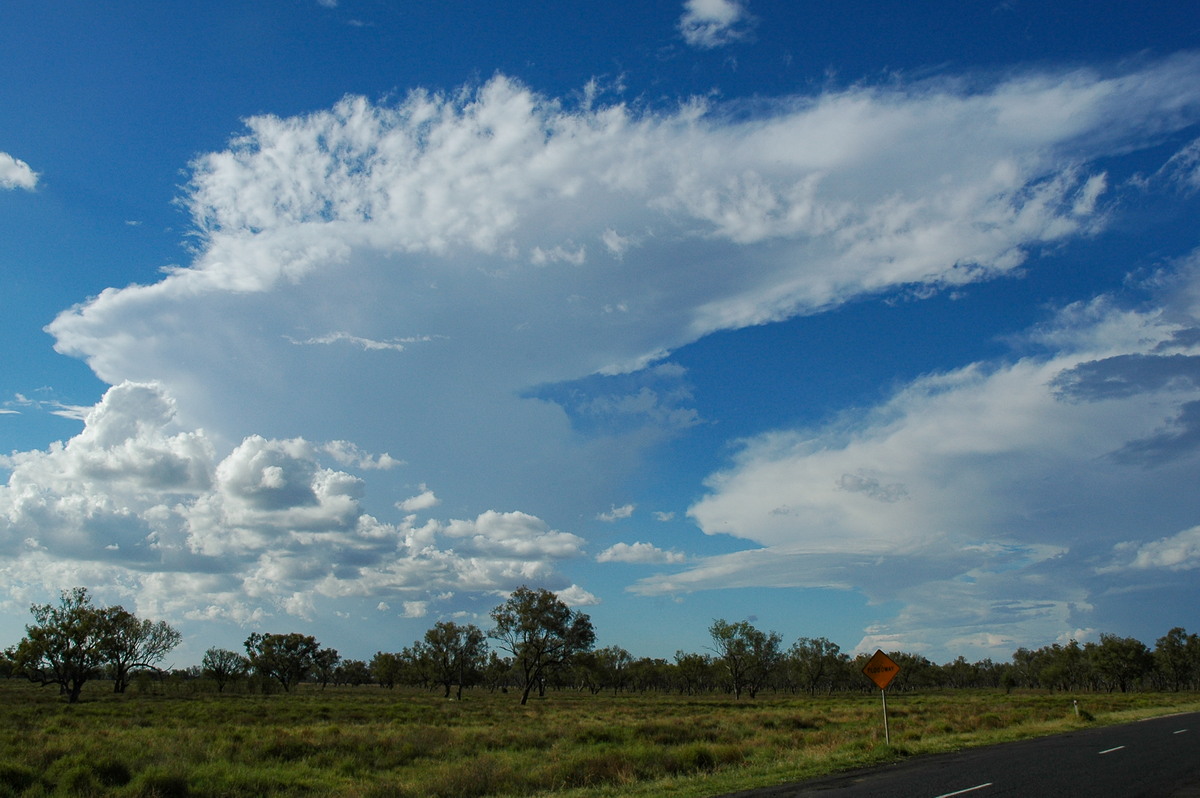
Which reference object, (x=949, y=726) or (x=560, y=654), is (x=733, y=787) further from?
(x=560, y=654)

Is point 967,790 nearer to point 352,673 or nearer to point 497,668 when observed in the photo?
point 497,668

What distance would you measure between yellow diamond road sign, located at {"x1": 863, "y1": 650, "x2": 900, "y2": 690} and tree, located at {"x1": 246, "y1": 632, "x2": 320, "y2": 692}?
106 metres

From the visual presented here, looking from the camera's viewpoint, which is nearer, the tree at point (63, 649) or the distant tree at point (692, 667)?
the tree at point (63, 649)

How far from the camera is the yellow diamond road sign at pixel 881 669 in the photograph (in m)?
20.9

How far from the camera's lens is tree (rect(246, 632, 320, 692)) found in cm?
10919

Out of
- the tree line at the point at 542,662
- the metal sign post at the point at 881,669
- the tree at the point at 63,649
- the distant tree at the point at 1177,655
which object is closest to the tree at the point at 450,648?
the tree line at the point at 542,662

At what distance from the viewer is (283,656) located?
113m

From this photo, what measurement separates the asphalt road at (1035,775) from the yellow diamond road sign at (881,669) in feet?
7.23

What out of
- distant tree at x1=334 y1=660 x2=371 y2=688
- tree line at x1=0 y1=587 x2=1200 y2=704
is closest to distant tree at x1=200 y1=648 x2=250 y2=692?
tree line at x1=0 y1=587 x2=1200 y2=704

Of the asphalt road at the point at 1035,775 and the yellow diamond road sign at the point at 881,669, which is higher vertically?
the yellow diamond road sign at the point at 881,669

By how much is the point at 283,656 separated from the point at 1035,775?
119936 mm

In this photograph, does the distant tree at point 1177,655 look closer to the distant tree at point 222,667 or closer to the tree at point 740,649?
the tree at point 740,649

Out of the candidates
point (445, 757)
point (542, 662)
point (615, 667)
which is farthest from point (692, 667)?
point (445, 757)

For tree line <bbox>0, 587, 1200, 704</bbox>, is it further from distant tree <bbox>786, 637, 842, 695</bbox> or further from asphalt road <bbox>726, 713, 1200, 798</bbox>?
asphalt road <bbox>726, 713, 1200, 798</bbox>
